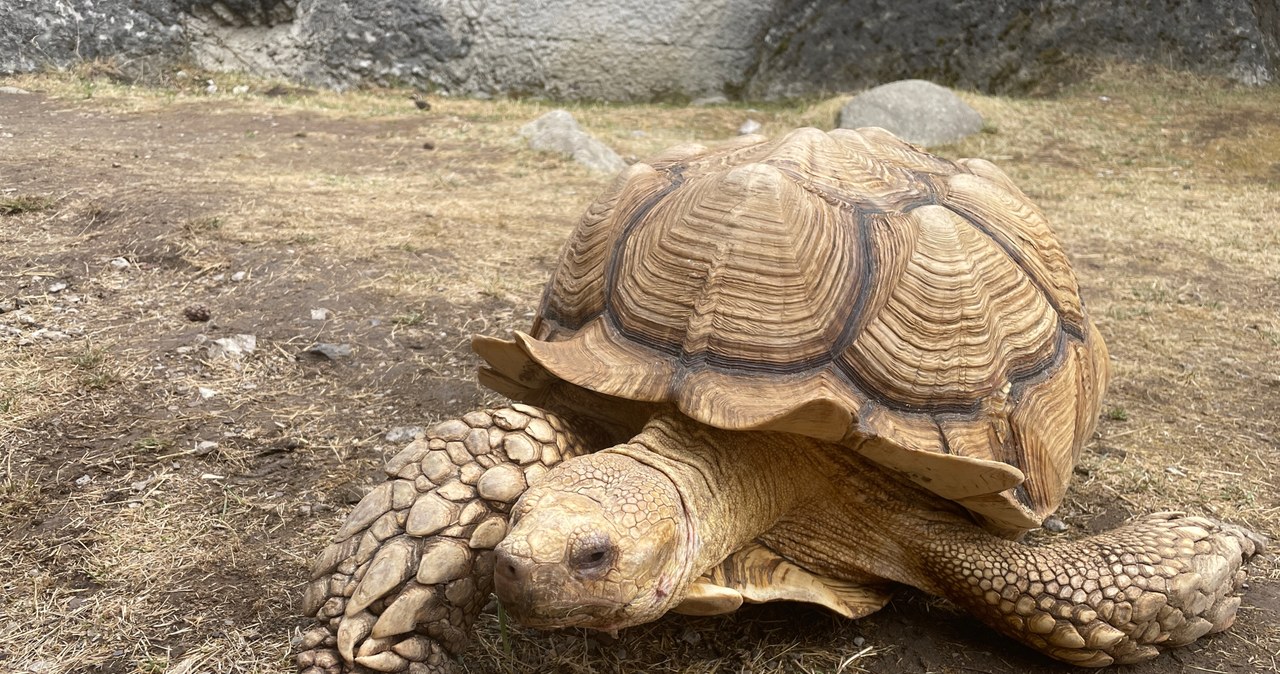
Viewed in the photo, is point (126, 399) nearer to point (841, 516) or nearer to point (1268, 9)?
point (841, 516)

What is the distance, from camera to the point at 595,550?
1.63m

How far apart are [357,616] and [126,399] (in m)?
1.61

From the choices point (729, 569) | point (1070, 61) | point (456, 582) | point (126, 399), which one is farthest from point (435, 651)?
point (1070, 61)

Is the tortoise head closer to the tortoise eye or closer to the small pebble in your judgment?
the tortoise eye

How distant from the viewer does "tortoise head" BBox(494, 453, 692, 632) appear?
162 centimetres

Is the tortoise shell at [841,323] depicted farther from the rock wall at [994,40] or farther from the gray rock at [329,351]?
the rock wall at [994,40]

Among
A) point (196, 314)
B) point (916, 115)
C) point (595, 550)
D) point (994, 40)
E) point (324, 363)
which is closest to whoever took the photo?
point (595, 550)

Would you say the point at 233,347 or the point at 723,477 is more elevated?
the point at 723,477

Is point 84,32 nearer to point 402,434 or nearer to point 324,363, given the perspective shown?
point 324,363

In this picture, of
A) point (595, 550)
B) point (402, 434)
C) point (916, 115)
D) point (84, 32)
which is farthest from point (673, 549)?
point (84, 32)

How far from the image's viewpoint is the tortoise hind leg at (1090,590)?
211 cm

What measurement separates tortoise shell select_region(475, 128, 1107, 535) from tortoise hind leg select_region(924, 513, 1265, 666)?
0.11 meters

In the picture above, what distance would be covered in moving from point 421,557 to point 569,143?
18.9 feet

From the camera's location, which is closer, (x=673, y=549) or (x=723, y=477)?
(x=673, y=549)
